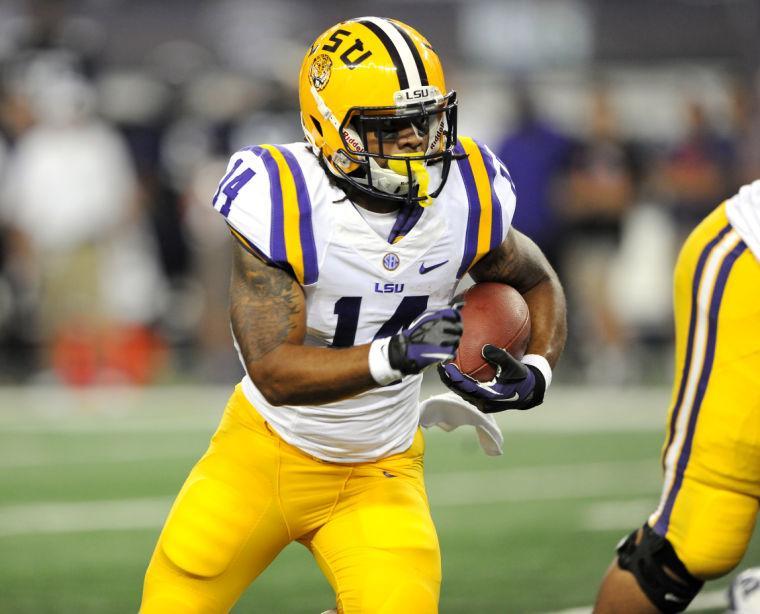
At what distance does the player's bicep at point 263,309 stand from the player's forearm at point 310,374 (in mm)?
28

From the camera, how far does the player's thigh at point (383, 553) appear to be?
2.94 m

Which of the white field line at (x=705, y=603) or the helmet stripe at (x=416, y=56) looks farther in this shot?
Result: the white field line at (x=705, y=603)

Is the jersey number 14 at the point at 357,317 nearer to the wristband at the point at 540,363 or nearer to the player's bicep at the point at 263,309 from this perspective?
the player's bicep at the point at 263,309

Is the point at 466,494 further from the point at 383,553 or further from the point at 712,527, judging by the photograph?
the point at 383,553

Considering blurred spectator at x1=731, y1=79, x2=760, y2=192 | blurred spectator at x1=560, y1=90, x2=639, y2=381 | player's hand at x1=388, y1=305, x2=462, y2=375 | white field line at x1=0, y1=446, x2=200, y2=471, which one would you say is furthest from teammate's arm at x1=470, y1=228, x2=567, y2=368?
blurred spectator at x1=731, y1=79, x2=760, y2=192

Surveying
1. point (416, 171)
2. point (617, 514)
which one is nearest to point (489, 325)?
point (416, 171)

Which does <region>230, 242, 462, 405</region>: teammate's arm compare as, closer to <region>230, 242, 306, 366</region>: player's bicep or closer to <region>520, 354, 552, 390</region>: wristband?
<region>230, 242, 306, 366</region>: player's bicep

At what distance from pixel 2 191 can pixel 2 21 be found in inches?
150

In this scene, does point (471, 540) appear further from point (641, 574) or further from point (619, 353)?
point (619, 353)

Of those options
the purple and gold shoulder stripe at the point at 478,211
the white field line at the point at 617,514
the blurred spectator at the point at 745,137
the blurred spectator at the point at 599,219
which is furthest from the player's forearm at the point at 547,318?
the blurred spectator at the point at 745,137

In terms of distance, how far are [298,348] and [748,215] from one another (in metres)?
1.08

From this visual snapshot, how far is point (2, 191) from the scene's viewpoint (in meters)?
8.61

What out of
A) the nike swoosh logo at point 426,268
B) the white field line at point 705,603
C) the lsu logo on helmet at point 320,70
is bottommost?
the white field line at point 705,603

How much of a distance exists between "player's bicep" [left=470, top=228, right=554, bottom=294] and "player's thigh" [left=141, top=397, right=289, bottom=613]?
602mm
